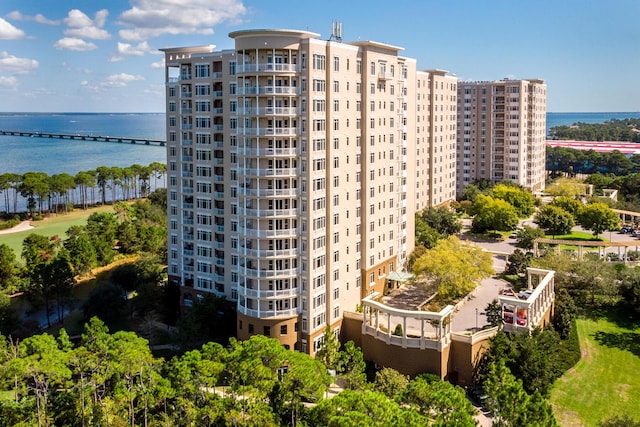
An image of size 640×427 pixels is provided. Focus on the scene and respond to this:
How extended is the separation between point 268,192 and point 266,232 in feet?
9.14

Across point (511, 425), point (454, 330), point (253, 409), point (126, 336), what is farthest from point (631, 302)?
point (126, 336)

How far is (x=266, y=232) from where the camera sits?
41125 mm

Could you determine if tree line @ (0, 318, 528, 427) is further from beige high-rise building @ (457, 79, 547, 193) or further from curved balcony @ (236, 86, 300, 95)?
beige high-rise building @ (457, 79, 547, 193)

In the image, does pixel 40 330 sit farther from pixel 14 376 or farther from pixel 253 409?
pixel 253 409

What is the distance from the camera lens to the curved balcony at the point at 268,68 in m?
40.4

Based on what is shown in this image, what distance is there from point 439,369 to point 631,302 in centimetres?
2203

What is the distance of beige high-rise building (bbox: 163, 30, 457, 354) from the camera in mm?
40938

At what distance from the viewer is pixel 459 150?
103 meters

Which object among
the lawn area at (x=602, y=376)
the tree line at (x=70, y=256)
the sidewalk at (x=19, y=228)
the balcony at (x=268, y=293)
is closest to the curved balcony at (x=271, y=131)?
the balcony at (x=268, y=293)

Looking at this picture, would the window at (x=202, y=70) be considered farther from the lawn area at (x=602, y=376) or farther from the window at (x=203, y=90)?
the lawn area at (x=602, y=376)

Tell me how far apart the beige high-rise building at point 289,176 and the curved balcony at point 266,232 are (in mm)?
70

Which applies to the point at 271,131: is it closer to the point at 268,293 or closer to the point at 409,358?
the point at 268,293

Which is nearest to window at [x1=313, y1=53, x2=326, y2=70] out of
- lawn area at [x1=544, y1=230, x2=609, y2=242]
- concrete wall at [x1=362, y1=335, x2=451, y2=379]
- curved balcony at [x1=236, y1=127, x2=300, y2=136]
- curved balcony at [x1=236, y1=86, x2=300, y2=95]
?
curved balcony at [x1=236, y1=86, x2=300, y2=95]

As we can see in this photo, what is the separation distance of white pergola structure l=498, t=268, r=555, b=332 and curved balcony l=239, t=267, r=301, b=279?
15.4 metres
